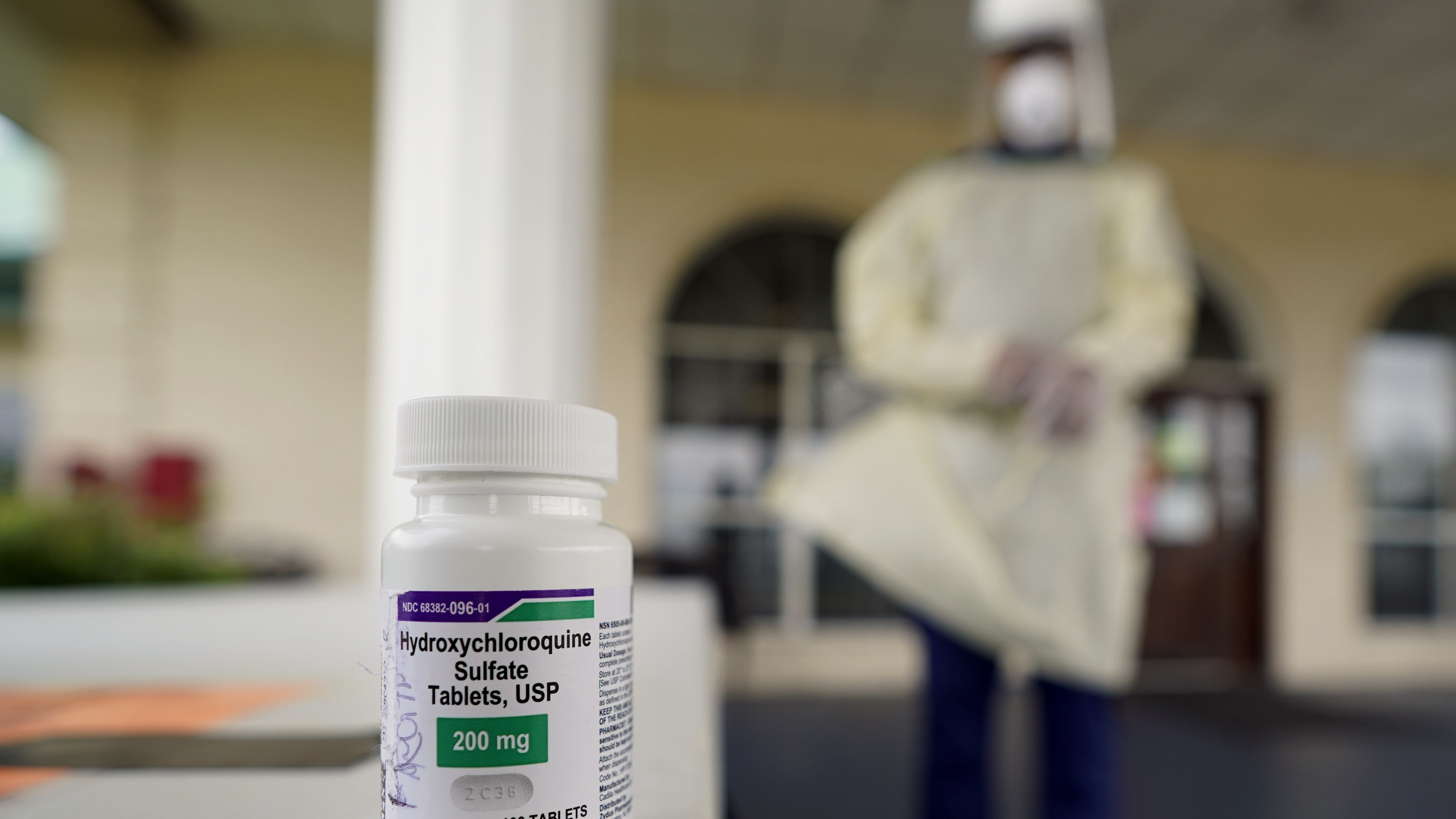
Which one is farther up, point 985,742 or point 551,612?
point 551,612

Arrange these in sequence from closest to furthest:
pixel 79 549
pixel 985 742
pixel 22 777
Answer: pixel 22 777, pixel 985 742, pixel 79 549

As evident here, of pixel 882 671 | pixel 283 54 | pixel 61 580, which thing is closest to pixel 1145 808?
pixel 882 671

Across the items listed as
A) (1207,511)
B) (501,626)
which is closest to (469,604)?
(501,626)

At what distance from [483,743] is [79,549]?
5.17ft

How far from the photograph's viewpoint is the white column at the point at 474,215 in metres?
0.78

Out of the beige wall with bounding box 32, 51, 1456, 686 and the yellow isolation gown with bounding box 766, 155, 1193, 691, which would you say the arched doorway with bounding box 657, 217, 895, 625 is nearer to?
the beige wall with bounding box 32, 51, 1456, 686

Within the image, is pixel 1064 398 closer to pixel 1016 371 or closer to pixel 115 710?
pixel 1016 371

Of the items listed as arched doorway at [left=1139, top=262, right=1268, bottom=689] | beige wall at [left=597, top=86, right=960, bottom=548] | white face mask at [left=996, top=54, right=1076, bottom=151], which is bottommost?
arched doorway at [left=1139, top=262, right=1268, bottom=689]

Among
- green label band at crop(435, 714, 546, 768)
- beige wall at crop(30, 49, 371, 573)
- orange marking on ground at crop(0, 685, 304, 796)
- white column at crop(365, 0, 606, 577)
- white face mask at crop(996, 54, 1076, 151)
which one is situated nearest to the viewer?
green label band at crop(435, 714, 546, 768)

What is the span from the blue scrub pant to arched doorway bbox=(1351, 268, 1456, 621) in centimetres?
570

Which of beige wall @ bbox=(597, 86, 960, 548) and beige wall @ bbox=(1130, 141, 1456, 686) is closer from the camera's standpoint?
beige wall @ bbox=(597, 86, 960, 548)

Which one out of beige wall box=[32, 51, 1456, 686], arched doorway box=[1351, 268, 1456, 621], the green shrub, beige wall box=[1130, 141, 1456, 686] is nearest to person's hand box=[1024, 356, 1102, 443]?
the green shrub

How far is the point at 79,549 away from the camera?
5.05 ft

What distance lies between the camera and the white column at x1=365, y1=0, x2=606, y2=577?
2.55ft
